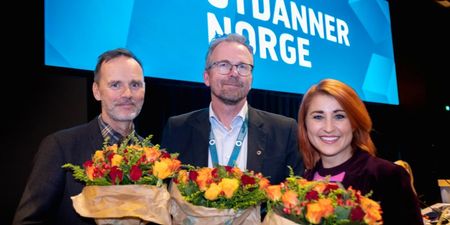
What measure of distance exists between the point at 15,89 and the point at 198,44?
146 centimetres

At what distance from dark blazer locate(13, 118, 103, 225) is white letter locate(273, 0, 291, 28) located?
2601mm

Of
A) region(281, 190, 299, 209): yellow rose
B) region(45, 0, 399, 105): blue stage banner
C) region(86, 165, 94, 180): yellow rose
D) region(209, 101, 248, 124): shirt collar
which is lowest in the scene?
region(281, 190, 299, 209): yellow rose

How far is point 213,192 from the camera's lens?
1.27m

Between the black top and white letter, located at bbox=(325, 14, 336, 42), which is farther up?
white letter, located at bbox=(325, 14, 336, 42)

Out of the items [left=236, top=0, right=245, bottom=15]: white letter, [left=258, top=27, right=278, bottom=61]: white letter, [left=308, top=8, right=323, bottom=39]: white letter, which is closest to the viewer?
[left=236, top=0, right=245, bottom=15]: white letter

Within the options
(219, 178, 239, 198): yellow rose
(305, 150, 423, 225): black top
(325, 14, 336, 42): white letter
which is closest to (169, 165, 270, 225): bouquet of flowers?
(219, 178, 239, 198): yellow rose

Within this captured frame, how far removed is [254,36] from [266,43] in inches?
6.2

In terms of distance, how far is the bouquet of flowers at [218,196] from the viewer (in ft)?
4.25

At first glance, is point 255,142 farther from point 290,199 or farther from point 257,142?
point 290,199

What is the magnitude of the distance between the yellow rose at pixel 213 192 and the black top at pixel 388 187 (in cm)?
75

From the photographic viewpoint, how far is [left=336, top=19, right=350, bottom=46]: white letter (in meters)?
4.86

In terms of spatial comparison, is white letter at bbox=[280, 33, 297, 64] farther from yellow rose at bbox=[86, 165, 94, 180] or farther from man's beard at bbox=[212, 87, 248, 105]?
yellow rose at bbox=[86, 165, 94, 180]

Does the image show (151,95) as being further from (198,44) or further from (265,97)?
(265,97)

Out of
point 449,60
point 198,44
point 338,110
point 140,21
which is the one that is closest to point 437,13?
point 449,60
